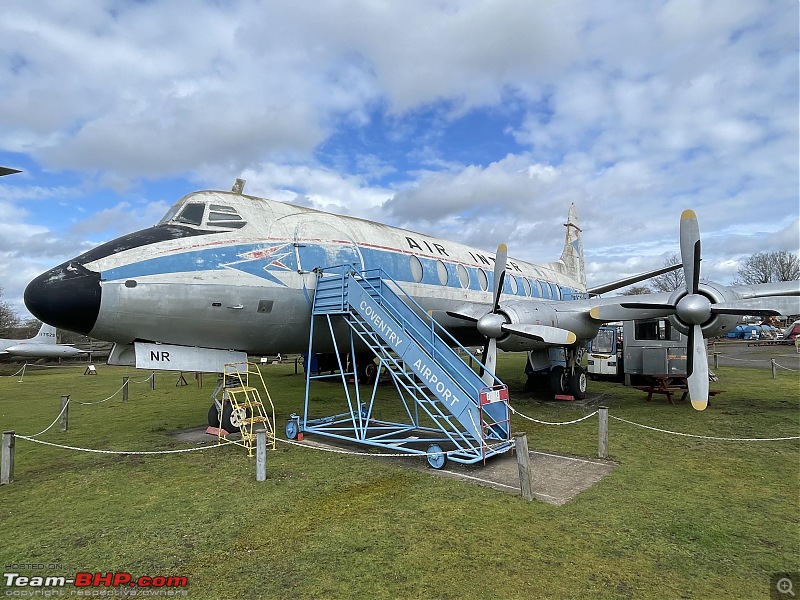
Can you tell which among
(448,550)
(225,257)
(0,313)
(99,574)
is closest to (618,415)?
(448,550)

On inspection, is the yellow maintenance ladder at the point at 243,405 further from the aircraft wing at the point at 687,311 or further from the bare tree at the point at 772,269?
the bare tree at the point at 772,269

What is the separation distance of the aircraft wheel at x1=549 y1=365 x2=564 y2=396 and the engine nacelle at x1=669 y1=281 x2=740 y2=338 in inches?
209

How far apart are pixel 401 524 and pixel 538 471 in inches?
123

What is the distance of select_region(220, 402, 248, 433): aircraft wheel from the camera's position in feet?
35.8

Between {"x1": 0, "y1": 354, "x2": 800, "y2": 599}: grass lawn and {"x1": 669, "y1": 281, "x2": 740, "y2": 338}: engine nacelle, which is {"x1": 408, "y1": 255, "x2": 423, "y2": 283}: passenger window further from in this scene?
{"x1": 669, "y1": 281, "x2": 740, "y2": 338}: engine nacelle

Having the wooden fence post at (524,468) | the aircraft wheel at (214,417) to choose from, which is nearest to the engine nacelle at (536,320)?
the wooden fence post at (524,468)

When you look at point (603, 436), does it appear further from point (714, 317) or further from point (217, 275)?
point (217, 275)

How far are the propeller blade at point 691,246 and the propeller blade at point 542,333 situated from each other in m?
2.70

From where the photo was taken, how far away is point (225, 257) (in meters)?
→ 9.83

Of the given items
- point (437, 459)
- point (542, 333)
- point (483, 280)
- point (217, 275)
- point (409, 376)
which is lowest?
point (437, 459)

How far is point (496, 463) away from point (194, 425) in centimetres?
799

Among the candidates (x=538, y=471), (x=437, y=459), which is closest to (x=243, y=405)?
(x=437, y=459)

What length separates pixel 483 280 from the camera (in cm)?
1628

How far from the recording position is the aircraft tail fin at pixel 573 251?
27.5 meters
